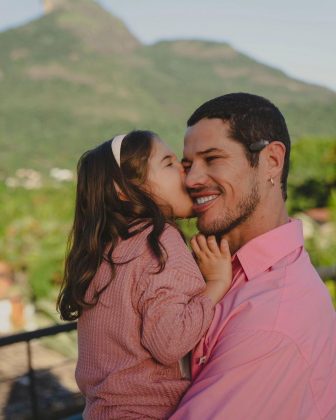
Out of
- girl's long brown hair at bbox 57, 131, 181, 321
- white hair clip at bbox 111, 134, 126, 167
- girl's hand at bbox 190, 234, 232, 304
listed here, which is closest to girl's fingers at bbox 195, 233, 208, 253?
girl's hand at bbox 190, 234, 232, 304

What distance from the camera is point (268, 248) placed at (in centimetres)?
167

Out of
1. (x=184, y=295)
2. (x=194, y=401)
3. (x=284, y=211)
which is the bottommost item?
(x=194, y=401)

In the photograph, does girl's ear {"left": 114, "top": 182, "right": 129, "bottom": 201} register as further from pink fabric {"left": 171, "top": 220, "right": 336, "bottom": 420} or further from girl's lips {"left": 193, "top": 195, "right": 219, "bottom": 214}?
pink fabric {"left": 171, "top": 220, "right": 336, "bottom": 420}

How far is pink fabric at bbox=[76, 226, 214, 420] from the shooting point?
1496 mm

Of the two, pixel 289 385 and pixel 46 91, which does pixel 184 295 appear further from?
pixel 46 91

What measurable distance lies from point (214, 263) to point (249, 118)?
1.64 ft

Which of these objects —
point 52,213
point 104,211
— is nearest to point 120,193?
point 104,211

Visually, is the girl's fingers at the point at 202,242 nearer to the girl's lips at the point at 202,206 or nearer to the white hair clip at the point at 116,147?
the girl's lips at the point at 202,206

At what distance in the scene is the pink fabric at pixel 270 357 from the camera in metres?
1.33

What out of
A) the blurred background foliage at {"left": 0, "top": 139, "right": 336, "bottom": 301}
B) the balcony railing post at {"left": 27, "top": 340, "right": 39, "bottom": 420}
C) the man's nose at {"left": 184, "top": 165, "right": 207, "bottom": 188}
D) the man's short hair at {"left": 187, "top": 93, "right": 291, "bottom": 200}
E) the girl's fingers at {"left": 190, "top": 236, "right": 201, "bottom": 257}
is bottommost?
the blurred background foliage at {"left": 0, "top": 139, "right": 336, "bottom": 301}

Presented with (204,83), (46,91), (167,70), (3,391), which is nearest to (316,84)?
(204,83)

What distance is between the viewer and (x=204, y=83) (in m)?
129

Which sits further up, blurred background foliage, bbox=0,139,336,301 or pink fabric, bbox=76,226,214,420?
pink fabric, bbox=76,226,214,420

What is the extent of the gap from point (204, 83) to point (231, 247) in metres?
131
